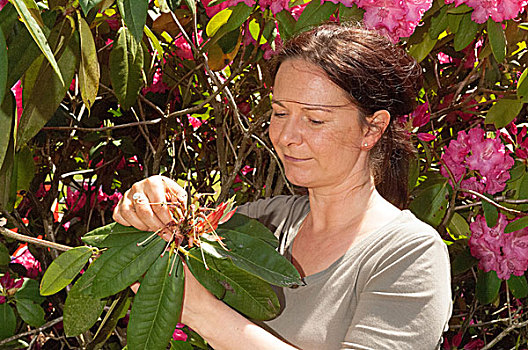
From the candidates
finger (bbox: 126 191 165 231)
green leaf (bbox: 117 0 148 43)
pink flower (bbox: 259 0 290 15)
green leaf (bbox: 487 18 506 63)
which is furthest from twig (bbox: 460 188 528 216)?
green leaf (bbox: 117 0 148 43)

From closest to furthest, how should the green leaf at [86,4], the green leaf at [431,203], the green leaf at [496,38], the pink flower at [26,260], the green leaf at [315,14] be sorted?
the green leaf at [86,4]
the green leaf at [315,14]
the green leaf at [496,38]
the green leaf at [431,203]
the pink flower at [26,260]

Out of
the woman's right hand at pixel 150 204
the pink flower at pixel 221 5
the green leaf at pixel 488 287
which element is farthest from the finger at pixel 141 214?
the green leaf at pixel 488 287

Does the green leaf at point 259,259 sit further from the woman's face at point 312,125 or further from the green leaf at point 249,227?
the woman's face at point 312,125

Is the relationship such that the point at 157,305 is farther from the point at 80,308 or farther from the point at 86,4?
the point at 86,4

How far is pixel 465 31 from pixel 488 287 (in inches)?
30.3

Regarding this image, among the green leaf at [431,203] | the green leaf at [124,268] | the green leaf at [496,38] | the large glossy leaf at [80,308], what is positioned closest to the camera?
the green leaf at [124,268]

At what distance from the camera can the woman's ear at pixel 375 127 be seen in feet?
3.98

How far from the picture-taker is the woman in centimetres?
103

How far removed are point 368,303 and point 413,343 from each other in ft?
0.30

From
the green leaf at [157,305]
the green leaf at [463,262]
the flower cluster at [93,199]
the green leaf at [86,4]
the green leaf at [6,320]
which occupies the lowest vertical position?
the green leaf at [463,262]

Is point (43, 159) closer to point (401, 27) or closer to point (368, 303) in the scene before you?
point (401, 27)

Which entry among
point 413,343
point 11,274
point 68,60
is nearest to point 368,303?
point 413,343

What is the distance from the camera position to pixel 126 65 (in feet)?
4.86

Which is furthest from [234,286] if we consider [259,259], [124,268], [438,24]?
[438,24]
